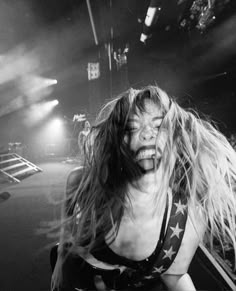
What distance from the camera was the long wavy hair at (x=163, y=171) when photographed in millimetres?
723

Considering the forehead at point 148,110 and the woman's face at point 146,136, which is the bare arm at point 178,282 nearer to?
the woman's face at point 146,136

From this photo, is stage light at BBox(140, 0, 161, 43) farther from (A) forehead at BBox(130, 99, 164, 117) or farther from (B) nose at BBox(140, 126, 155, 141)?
(B) nose at BBox(140, 126, 155, 141)

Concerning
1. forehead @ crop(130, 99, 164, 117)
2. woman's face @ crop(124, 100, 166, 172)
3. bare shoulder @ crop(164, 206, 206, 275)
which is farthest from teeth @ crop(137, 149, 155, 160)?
bare shoulder @ crop(164, 206, 206, 275)

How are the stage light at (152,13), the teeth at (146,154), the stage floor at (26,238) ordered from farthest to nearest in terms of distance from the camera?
the stage light at (152,13)
the stage floor at (26,238)
the teeth at (146,154)

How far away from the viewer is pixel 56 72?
10836mm

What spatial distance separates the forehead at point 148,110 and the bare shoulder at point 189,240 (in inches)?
14.8

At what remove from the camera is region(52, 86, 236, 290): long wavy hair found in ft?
2.37

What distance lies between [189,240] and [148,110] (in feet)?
1.67

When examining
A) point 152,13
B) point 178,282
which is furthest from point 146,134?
point 152,13

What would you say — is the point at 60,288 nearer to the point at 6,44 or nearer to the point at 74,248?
the point at 74,248

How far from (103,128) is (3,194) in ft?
14.9

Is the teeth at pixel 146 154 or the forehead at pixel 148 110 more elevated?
the forehead at pixel 148 110

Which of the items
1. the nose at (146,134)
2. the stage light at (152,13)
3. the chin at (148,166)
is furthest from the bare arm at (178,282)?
the stage light at (152,13)

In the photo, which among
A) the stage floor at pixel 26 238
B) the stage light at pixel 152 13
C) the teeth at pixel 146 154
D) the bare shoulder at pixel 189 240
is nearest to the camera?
the teeth at pixel 146 154
